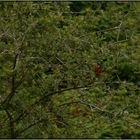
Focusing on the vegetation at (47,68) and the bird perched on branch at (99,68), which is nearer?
the vegetation at (47,68)

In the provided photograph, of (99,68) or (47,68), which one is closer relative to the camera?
(47,68)

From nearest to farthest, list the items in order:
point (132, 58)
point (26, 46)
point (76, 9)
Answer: point (26, 46), point (132, 58), point (76, 9)

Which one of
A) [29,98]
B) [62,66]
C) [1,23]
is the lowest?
[29,98]

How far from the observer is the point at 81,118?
438cm

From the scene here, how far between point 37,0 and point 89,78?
2.29ft

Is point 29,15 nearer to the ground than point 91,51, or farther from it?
farther from it

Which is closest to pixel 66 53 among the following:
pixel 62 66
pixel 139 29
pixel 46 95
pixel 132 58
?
pixel 62 66

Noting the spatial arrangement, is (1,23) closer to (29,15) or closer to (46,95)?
(29,15)

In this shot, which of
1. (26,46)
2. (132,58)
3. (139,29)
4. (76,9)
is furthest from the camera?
(76,9)

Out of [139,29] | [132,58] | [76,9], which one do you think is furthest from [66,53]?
[76,9]

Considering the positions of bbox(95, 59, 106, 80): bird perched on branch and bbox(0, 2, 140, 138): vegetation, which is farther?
bbox(95, 59, 106, 80): bird perched on branch

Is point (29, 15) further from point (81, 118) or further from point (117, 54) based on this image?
point (81, 118)

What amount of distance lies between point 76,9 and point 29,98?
3.92 metres

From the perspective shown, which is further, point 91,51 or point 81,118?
point 81,118
